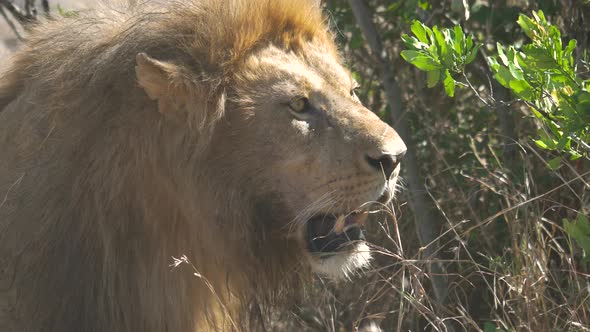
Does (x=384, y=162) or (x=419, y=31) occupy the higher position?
(x=419, y=31)

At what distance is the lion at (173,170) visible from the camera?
2.71m

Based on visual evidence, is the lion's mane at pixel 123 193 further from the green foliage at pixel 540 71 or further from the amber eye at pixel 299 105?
the green foliage at pixel 540 71

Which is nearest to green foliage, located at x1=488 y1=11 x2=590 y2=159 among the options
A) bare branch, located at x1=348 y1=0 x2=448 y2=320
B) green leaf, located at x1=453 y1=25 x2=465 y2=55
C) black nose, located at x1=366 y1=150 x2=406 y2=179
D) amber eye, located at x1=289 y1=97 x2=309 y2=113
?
green leaf, located at x1=453 y1=25 x2=465 y2=55

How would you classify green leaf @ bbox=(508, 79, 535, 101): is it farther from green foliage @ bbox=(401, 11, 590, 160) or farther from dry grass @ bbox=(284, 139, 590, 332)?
dry grass @ bbox=(284, 139, 590, 332)

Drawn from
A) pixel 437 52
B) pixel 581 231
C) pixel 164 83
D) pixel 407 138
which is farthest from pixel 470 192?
pixel 164 83

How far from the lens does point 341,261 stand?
2.79 metres

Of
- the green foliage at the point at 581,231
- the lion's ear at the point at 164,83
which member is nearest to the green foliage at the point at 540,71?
the green foliage at the point at 581,231

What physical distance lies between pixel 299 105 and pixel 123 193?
56cm

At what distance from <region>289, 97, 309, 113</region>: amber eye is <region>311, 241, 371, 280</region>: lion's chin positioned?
42 cm

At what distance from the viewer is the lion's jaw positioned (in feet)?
8.72

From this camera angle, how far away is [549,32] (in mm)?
2707

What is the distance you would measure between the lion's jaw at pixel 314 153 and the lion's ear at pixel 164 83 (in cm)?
14

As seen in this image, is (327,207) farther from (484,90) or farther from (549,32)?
(484,90)

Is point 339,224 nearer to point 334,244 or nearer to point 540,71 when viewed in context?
point 334,244
